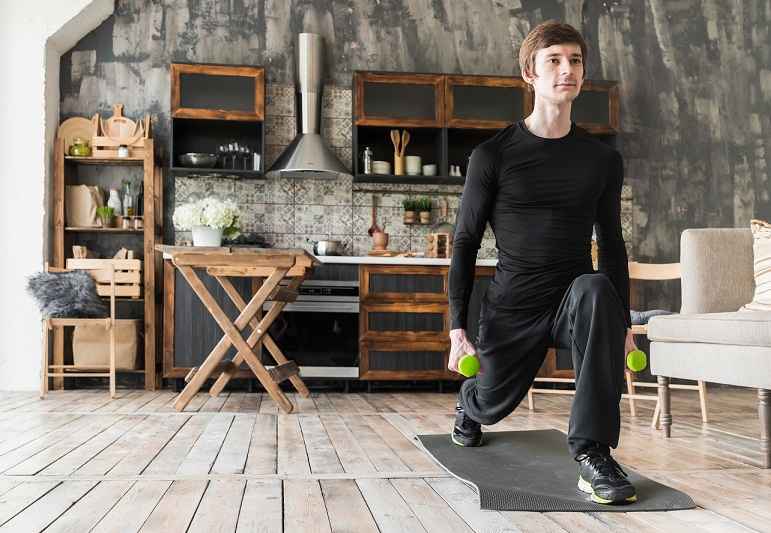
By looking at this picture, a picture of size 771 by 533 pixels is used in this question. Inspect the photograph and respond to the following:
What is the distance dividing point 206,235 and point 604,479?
132 inches

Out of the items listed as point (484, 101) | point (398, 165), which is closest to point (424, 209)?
point (398, 165)

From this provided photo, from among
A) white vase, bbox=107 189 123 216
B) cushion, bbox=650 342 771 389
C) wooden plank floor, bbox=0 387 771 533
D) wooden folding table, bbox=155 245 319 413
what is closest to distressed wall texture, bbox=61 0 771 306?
white vase, bbox=107 189 123 216

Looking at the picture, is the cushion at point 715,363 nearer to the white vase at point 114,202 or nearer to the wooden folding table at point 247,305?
the wooden folding table at point 247,305

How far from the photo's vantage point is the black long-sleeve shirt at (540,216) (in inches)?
94.7

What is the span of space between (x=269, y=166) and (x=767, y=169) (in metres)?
3.79

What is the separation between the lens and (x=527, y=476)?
240 cm

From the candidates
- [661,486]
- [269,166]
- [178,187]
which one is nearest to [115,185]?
[178,187]

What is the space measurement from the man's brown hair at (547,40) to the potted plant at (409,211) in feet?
11.5

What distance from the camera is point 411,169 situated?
19.0ft

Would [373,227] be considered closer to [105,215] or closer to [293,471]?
[105,215]

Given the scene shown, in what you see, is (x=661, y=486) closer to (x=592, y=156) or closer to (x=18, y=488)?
(x=592, y=156)

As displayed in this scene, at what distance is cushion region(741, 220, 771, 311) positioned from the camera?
10.1 ft

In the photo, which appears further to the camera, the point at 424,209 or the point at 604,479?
the point at 424,209

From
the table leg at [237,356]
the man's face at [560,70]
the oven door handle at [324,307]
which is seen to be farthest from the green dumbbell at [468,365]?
the oven door handle at [324,307]
